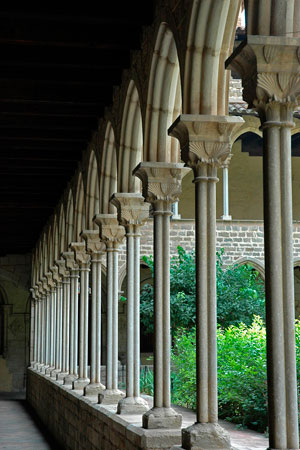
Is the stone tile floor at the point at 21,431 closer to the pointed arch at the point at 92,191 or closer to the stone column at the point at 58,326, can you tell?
the stone column at the point at 58,326

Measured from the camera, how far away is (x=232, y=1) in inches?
201

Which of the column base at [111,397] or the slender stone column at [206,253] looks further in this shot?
the column base at [111,397]

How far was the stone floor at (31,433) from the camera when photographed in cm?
787

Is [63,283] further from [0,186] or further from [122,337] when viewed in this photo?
[122,337]

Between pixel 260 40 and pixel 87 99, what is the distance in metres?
4.79

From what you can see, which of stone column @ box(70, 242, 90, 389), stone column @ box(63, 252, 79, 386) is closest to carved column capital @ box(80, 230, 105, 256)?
stone column @ box(70, 242, 90, 389)

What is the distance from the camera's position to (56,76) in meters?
7.45

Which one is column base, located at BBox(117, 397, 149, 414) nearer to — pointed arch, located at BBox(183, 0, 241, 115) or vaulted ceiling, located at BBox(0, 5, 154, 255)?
pointed arch, located at BBox(183, 0, 241, 115)

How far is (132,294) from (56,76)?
2.17 meters

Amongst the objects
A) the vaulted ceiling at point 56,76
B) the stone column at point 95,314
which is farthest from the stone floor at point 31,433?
the vaulted ceiling at point 56,76

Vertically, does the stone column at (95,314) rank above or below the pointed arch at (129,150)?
below

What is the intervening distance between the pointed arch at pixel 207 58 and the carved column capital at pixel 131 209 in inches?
94.1

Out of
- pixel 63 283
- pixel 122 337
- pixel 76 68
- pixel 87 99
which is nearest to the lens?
pixel 76 68

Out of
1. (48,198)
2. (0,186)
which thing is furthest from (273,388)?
(48,198)
